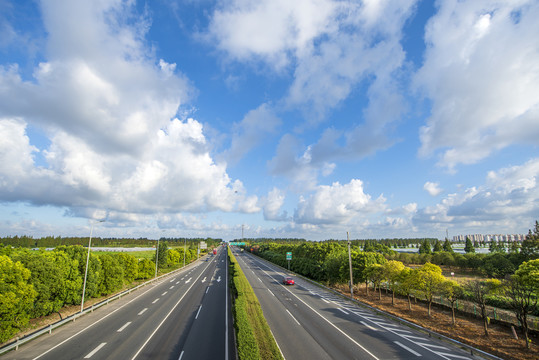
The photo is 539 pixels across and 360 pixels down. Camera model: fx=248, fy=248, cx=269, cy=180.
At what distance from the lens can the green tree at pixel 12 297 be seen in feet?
63.4

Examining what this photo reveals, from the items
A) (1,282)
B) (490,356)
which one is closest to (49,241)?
(1,282)

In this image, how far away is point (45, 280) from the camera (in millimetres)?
25266

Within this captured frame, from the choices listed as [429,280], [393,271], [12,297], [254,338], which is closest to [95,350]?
[12,297]

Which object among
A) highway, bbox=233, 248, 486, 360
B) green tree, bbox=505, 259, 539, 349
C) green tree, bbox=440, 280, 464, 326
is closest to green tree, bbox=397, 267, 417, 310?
green tree, bbox=440, 280, 464, 326

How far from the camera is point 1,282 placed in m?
19.6

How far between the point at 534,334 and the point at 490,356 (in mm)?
10233

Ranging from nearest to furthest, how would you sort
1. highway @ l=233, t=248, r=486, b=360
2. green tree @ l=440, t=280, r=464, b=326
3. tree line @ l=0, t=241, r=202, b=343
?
highway @ l=233, t=248, r=486, b=360 < tree line @ l=0, t=241, r=202, b=343 < green tree @ l=440, t=280, r=464, b=326

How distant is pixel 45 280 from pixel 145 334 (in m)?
13.4

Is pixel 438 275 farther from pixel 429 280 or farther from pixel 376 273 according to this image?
pixel 376 273

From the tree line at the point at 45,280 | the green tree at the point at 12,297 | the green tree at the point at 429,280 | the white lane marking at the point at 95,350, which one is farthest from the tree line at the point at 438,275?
the green tree at the point at 12,297

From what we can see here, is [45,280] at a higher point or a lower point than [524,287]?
higher

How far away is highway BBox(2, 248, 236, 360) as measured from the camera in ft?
56.9

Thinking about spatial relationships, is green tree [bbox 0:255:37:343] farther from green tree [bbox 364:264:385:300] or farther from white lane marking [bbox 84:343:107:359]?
green tree [bbox 364:264:385:300]

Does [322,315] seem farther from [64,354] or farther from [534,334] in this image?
[64,354]
